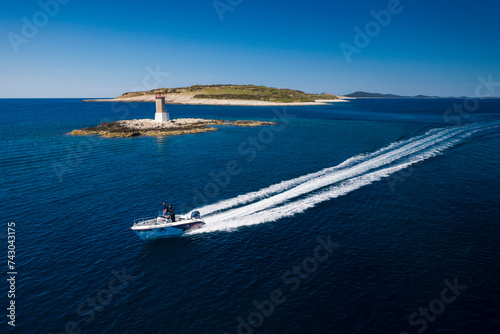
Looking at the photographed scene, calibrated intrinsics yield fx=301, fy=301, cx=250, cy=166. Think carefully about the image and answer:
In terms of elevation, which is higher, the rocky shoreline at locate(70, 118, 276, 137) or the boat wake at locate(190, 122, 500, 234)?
the rocky shoreline at locate(70, 118, 276, 137)

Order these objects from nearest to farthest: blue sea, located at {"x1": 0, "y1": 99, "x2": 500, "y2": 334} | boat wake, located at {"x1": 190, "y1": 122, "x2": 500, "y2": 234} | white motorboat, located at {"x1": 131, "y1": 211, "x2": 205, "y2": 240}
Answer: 1. blue sea, located at {"x1": 0, "y1": 99, "x2": 500, "y2": 334}
2. white motorboat, located at {"x1": 131, "y1": 211, "x2": 205, "y2": 240}
3. boat wake, located at {"x1": 190, "y1": 122, "x2": 500, "y2": 234}

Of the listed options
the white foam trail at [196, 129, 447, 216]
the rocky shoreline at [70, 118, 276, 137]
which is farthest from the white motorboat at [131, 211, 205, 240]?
the rocky shoreline at [70, 118, 276, 137]

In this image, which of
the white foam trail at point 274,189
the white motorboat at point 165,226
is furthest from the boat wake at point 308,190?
the white motorboat at point 165,226

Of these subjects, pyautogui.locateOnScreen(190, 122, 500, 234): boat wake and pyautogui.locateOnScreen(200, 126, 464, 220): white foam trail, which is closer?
pyautogui.locateOnScreen(190, 122, 500, 234): boat wake

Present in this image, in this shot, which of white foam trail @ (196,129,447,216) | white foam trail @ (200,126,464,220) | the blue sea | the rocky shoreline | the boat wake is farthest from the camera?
the rocky shoreline

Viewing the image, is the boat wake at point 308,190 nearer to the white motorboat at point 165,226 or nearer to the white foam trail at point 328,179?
the white foam trail at point 328,179

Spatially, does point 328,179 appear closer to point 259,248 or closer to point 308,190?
point 308,190

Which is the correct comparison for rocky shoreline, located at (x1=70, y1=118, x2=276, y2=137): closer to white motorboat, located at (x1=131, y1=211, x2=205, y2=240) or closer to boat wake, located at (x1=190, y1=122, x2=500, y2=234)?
boat wake, located at (x1=190, y1=122, x2=500, y2=234)
